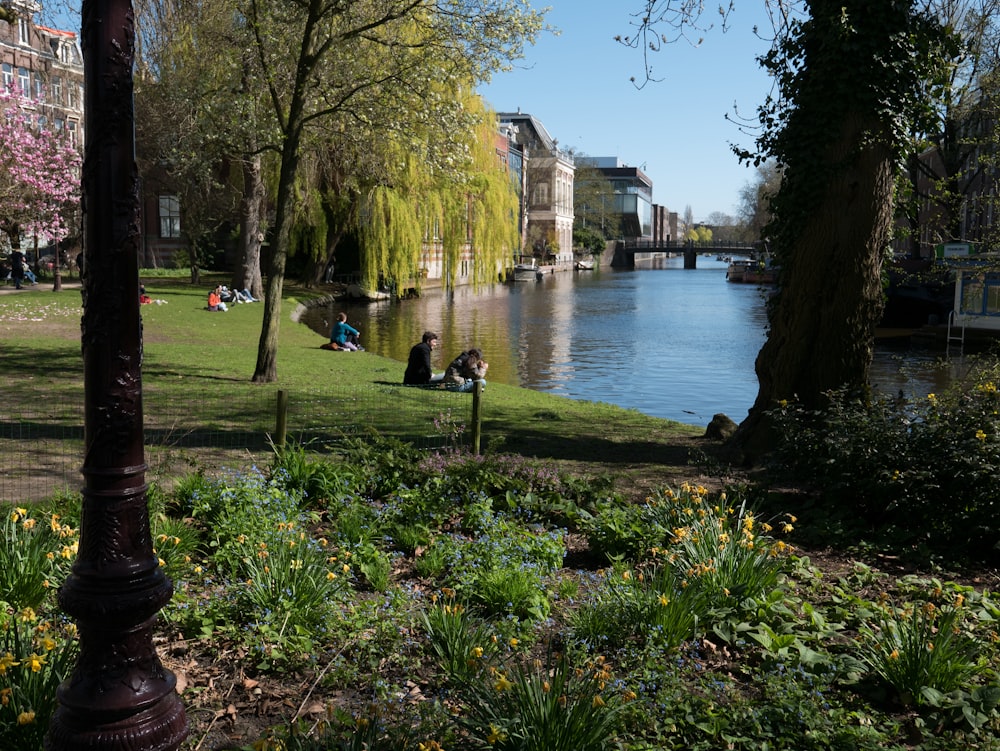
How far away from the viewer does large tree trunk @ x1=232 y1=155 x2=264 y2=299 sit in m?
34.0

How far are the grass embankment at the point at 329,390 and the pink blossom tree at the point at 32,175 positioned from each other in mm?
3985

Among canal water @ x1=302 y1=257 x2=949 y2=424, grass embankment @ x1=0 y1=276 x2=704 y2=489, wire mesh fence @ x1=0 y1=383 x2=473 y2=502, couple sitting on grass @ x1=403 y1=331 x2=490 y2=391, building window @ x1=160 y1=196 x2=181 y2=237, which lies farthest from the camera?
building window @ x1=160 y1=196 x2=181 y2=237

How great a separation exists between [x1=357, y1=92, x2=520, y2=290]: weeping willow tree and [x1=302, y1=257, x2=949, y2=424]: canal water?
206cm

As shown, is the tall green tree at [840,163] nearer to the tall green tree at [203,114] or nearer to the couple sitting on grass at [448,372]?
the couple sitting on grass at [448,372]

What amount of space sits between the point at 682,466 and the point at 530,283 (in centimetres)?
6610

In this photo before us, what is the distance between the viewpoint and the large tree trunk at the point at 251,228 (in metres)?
34.0

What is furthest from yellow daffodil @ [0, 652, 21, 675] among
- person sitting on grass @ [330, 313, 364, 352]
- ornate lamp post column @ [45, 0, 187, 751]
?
person sitting on grass @ [330, 313, 364, 352]

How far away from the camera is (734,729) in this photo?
4.12 meters

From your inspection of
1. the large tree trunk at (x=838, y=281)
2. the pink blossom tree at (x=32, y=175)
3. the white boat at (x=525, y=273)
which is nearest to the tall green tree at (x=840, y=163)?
the large tree trunk at (x=838, y=281)

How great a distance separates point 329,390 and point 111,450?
40.2ft

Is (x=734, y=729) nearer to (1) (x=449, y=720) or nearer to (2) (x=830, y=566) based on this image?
(1) (x=449, y=720)

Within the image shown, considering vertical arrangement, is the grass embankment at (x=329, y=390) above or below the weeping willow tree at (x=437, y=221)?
below

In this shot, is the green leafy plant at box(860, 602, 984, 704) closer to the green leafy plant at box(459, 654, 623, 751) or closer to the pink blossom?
the green leafy plant at box(459, 654, 623, 751)

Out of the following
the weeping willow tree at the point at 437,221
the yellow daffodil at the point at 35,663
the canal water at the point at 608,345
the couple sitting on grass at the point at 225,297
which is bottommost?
the canal water at the point at 608,345
